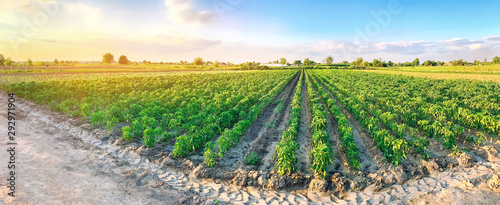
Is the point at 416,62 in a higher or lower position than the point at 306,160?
higher

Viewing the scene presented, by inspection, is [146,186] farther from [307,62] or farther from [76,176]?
[307,62]

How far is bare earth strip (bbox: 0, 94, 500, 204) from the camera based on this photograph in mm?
5871

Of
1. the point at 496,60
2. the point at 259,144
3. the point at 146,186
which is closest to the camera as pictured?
the point at 146,186

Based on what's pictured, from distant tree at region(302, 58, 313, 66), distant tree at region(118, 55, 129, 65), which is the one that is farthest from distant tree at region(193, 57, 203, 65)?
distant tree at region(302, 58, 313, 66)

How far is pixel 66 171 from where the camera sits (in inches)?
280

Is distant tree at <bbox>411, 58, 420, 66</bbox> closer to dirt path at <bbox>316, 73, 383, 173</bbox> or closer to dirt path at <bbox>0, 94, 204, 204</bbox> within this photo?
dirt path at <bbox>316, 73, 383, 173</bbox>

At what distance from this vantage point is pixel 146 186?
655 cm

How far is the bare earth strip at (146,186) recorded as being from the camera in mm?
5871

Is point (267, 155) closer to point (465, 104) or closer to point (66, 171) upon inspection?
point (66, 171)

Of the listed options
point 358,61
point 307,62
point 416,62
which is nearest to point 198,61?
point 307,62

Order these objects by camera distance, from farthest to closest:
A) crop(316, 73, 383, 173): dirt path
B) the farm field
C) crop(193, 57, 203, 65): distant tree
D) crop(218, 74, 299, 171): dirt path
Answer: crop(193, 57, 203, 65): distant tree < crop(218, 74, 299, 171): dirt path < crop(316, 73, 383, 173): dirt path < the farm field

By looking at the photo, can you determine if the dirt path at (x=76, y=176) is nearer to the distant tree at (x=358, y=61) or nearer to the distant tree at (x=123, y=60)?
the distant tree at (x=123, y=60)

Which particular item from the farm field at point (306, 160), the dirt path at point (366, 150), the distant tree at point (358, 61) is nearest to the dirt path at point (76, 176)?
the farm field at point (306, 160)

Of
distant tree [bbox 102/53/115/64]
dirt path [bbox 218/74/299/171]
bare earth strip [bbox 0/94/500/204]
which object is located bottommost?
bare earth strip [bbox 0/94/500/204]
